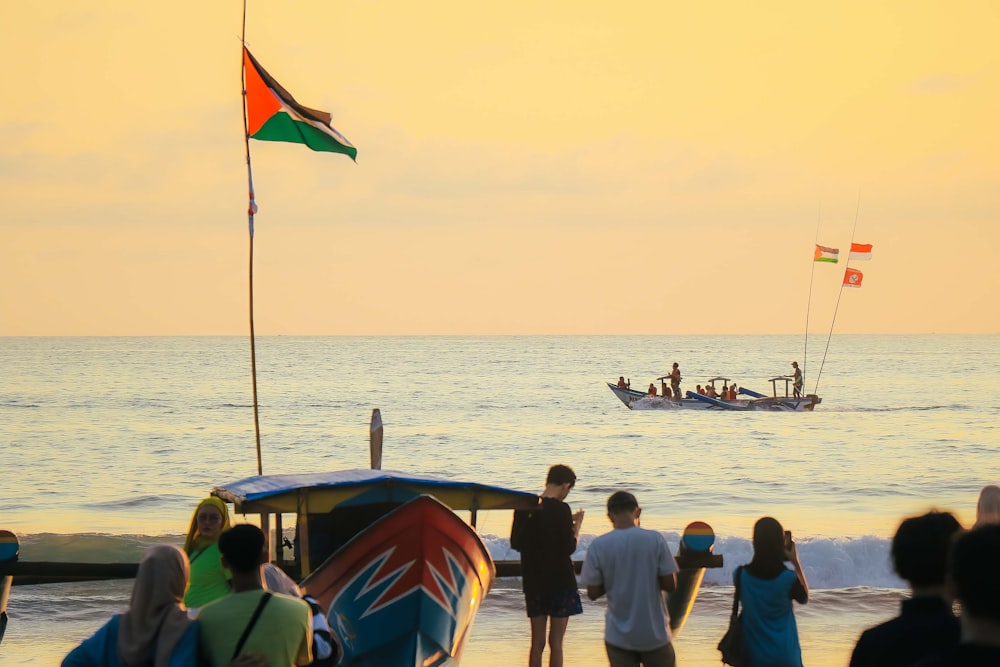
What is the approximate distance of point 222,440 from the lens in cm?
4569

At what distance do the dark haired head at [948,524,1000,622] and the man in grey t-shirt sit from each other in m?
4.06

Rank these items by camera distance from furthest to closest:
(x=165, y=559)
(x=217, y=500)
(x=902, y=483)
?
(x=902, y=483) < (x=217, y=500) < (x=165, y=559)

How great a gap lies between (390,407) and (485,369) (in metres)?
47.8

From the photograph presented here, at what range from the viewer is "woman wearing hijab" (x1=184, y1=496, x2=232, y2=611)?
6.74 m

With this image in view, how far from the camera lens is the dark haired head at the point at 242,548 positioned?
4.68 m

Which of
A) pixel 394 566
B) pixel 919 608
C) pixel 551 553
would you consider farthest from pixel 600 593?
pixel 919 608

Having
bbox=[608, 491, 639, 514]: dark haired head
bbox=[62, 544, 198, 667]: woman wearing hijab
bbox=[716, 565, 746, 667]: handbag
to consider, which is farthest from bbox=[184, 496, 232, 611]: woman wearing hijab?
bbox=[716, 565, 746, 667]: handbag

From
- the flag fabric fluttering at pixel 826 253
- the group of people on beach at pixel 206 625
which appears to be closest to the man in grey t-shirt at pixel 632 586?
the group of people on beach at pixel 206 625

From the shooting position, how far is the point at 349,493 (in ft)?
30.0

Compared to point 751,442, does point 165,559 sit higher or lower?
higher

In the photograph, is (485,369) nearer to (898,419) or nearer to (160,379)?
(160,379)

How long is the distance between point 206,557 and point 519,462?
32943mm

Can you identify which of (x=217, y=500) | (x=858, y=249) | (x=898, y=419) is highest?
(x=858, y=249)

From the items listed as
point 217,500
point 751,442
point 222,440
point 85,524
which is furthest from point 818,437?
point 217,500
